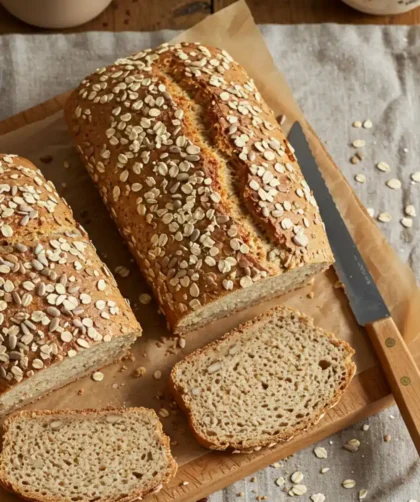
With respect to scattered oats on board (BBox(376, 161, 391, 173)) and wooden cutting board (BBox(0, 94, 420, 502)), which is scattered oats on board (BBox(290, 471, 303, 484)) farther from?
scattered oats on board (BBox(376, 161, 391, 173))

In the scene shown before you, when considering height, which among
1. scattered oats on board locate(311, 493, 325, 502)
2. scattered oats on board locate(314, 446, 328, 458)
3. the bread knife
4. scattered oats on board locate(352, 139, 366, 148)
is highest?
scattered oats on board locate(352, 139, 366, 148)

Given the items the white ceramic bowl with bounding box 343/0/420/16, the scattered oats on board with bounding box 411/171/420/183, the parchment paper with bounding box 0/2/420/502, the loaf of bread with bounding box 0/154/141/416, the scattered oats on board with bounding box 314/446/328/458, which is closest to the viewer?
the loaf of bread with bounding box 0/154/141/416

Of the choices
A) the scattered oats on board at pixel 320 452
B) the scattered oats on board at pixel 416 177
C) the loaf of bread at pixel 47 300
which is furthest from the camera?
the scattered oats on board at pixel 416 177

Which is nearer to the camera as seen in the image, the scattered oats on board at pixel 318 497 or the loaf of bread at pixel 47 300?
the loaf of bread at pixel 47 300

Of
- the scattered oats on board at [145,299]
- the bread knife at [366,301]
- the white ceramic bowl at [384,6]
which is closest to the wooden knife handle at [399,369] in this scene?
the bread knife at [366,301]

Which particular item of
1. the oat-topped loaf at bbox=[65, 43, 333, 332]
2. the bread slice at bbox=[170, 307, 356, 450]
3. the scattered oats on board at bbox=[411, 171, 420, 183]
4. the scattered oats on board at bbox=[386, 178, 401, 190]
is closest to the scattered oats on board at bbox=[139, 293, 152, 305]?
the oat-topped loaf at bbox=[65, 43, 333, 332]

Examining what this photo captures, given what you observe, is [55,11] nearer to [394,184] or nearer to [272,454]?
[394,184]

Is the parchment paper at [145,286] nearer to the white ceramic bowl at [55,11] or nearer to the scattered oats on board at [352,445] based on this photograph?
the scattered oats on board at [352,445]
